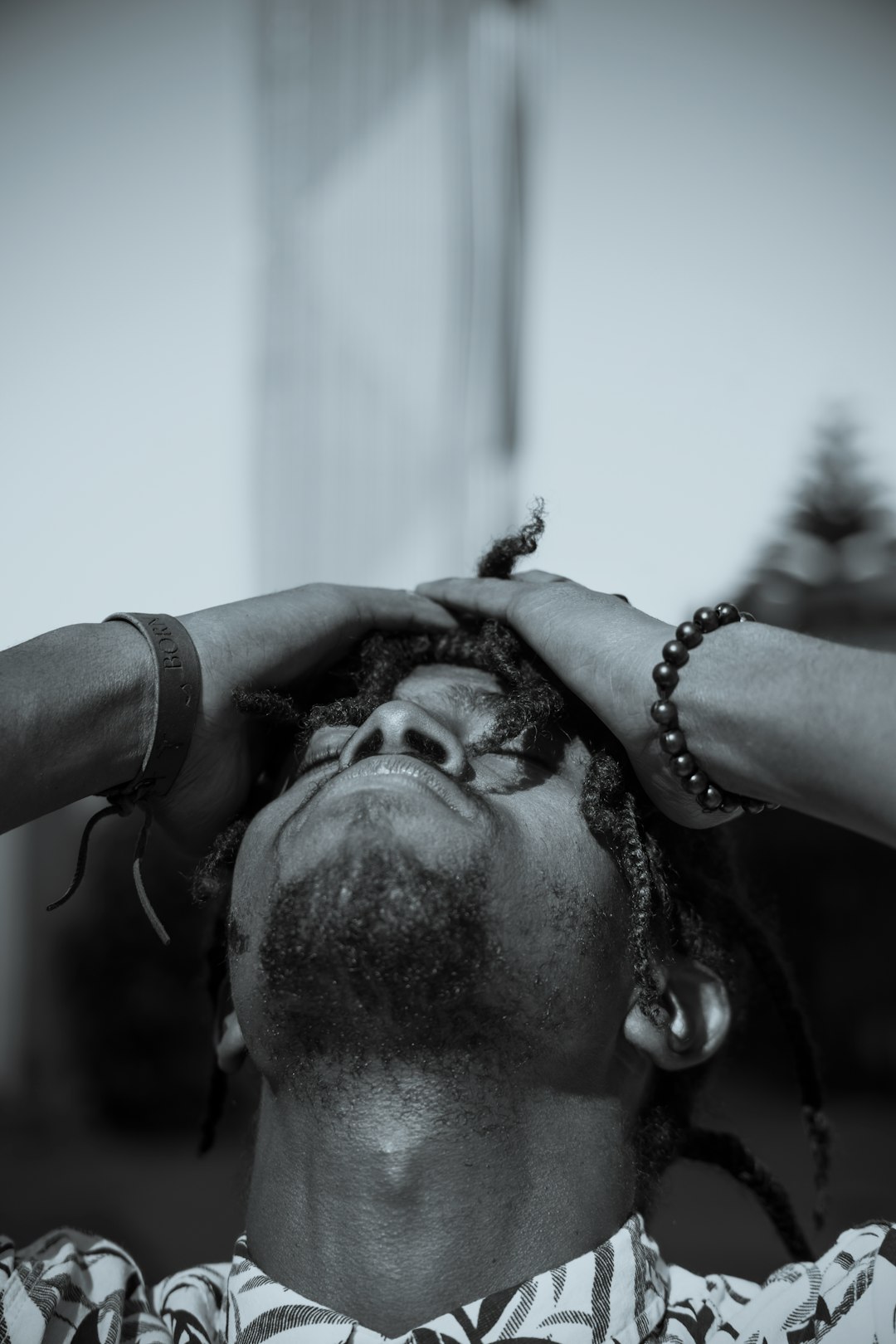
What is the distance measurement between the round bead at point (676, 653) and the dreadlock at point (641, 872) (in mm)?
360

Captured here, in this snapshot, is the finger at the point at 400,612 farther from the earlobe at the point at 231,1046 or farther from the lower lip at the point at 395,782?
the earlobe at the point at 231,1046

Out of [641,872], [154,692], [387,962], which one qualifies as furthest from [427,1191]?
[154,692]

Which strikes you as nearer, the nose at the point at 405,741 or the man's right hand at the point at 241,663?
the nose at the point at 405,741

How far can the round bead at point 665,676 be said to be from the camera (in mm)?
2029

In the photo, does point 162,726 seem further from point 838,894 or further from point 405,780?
point 838,894

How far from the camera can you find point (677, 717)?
203cm

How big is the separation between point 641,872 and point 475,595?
32.3 inches

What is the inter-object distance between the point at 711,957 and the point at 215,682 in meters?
1.27

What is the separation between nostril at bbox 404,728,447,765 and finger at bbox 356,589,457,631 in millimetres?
644

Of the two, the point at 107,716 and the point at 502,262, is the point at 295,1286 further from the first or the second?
the point at 502,262

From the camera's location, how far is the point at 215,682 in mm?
2467

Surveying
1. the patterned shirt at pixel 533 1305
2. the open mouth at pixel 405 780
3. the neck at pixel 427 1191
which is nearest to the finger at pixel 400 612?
the open mouth at pixel 405 780

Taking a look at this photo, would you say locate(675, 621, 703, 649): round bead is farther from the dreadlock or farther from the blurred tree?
the blurred tree

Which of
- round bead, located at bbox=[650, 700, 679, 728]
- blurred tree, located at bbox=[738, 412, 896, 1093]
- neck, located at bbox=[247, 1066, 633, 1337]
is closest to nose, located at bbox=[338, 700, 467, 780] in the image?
round bead, located at bbox=[650, 700, 679, 728]
